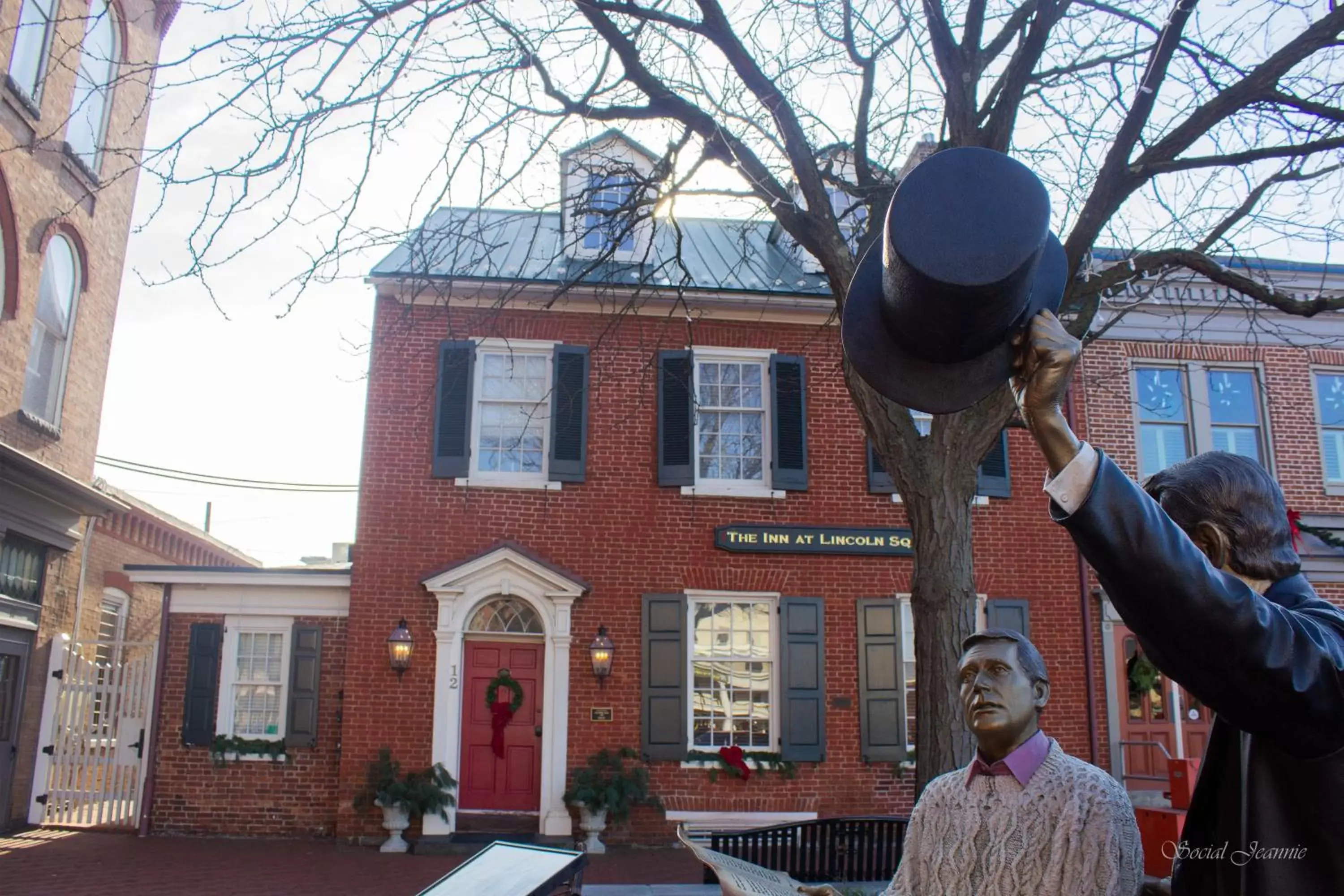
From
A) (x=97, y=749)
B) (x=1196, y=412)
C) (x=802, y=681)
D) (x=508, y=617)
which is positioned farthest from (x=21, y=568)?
(x=1196, y=412)

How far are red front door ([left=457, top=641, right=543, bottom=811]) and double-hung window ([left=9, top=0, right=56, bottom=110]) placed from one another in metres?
8.54

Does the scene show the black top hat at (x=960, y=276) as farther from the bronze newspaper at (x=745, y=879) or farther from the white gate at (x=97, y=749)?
the white gate at (x=97, y=749)

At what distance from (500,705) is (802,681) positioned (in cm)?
370

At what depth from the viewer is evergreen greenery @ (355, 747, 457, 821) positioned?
11.7 m

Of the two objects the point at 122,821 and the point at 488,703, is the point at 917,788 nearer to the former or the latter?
the point at 488,703

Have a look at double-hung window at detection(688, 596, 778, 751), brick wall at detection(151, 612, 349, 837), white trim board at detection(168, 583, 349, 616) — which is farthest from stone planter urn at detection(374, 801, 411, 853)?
double-hung window at detection(688, 596, 778, 751)

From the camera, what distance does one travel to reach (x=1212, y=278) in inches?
273

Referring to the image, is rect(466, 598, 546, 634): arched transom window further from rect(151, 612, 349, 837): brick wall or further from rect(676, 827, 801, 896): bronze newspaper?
rect(676, 827, 801, 896): bronze newspaper

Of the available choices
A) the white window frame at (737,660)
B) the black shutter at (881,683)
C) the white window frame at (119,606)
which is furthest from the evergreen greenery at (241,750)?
the white window frame at (119,606)

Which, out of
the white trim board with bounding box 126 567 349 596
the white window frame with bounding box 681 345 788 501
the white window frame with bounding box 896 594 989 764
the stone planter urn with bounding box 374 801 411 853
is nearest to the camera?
the stone planter urn with bounding box 374 801 411 853

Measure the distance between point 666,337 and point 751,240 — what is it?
397cm

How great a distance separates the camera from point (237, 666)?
12.9 m

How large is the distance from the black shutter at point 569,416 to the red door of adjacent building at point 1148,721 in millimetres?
7303

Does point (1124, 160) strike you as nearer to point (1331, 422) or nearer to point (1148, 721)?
point (1148, 721)
